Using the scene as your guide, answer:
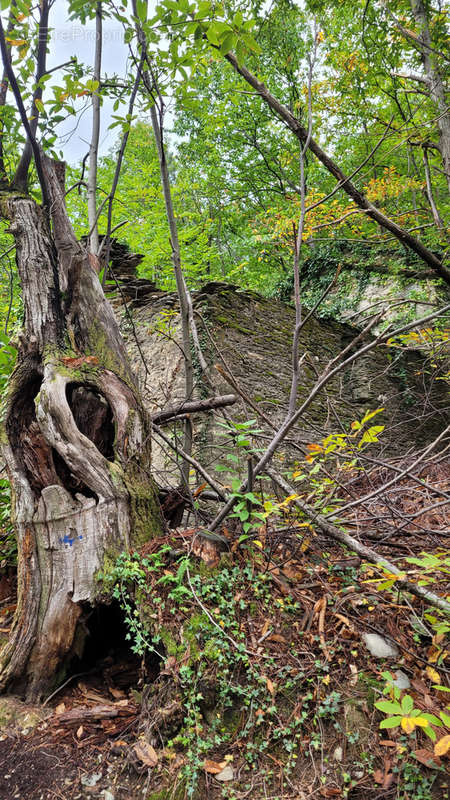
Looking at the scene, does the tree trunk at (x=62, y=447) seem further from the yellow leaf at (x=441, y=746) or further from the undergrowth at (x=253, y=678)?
the yellow leaf at (x=441, y=746)

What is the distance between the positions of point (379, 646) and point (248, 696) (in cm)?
69

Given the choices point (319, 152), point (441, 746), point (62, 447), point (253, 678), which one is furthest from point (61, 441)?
point (319, 152)

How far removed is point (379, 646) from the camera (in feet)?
6.29

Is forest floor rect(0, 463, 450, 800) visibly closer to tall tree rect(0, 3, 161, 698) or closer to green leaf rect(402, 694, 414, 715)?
green leaf rect(402, 694, 414, 715)

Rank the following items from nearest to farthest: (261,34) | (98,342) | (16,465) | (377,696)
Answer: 1. (377,696)
2. (16,465)
3. (98,342)
4. (261,34)

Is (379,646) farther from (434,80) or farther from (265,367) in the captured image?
(434,80)

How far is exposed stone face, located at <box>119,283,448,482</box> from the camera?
5.04 metres

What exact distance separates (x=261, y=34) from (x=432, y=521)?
4833 mm

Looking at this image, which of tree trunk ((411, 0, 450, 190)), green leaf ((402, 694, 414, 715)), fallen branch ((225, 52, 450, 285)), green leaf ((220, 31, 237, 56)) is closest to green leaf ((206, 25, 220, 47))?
green leaf ((220, 31, 237, 56))

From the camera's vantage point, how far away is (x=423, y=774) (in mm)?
A: 1447

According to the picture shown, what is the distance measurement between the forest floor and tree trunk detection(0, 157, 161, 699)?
0.22 m

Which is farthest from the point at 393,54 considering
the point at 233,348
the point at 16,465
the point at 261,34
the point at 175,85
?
the point at 16,465

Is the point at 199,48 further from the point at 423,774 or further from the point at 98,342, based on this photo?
the point at 423,774

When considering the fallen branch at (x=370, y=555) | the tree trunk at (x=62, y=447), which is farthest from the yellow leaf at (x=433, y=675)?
the tree trunk at (x=62, y=447)
